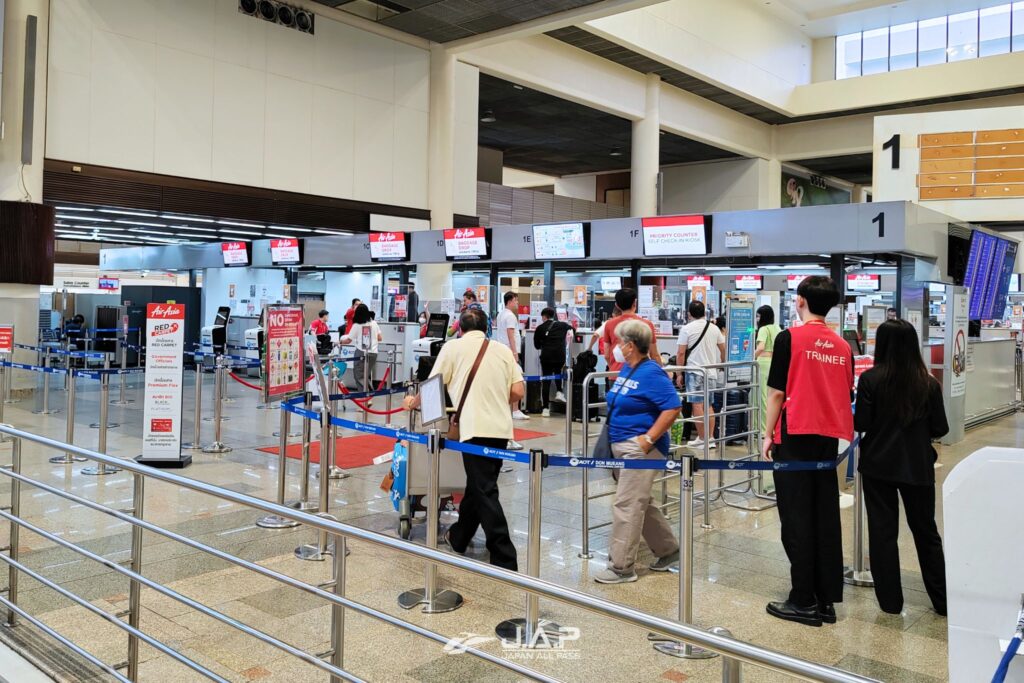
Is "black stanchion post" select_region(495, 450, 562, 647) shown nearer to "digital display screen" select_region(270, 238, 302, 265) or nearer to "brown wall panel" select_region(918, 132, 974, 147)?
"brown wall panel" select_region(918, 132, 974, 147)

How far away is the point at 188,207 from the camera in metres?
14.6

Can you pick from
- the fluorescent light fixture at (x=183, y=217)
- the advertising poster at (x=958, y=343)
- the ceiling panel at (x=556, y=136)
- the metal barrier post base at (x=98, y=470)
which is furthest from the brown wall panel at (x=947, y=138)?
the metal barrier post base at (x=98, y=470)

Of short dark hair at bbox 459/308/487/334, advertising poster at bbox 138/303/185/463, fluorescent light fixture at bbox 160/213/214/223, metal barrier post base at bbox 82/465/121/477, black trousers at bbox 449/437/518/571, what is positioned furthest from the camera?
fluorescent light fixture at bbox 160/213/214/223

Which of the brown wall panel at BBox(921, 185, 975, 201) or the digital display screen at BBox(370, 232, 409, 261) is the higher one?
the brown wall panel at BBox(921, 185, 975, 201)

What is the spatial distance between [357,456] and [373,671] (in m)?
5.42

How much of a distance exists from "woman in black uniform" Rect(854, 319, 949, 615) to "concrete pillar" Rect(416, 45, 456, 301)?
46.7ft

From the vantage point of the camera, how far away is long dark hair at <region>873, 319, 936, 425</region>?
433 cm

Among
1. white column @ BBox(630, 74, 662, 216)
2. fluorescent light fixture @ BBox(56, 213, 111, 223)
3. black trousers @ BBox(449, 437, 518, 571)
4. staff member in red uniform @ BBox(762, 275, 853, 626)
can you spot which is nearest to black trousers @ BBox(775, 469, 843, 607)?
staff member in red uniform @ BBox(762, 275, 853, 626)

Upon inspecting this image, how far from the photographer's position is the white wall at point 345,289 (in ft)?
63.7

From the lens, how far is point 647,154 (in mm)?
21531

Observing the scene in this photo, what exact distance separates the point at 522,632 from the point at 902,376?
245cm

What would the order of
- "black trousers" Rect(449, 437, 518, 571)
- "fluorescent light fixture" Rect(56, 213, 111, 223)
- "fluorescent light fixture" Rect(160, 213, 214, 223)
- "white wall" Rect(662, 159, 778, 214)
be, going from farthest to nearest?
"white wall" Rect(662, 159, 778, 214), "fluorescent light fixture" Rect(56, 213, 111, 223), "fluorescent light fixture" Rect(160, 213, 214, 223), "black trousers" Rect(449, 437, 518, 571)

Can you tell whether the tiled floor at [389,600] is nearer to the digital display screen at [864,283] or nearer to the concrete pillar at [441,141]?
the concrete pillar at [441,141]

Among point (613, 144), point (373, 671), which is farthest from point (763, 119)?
point (373, 671)
